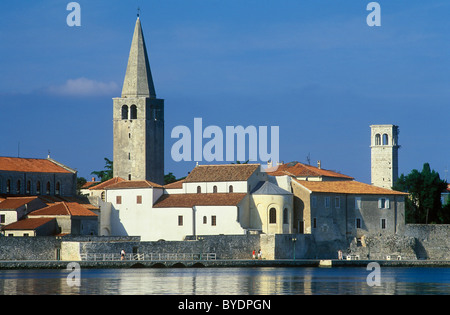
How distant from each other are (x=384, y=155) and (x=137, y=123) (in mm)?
29851

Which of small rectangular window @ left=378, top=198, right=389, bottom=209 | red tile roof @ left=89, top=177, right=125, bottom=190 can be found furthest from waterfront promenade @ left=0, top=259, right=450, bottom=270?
red tile roof @ left=89, top=177, right=125, bottom=190

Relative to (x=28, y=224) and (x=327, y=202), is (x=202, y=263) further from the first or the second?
(x=28, y=224)

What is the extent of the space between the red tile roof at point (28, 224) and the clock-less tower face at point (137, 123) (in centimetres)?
1850

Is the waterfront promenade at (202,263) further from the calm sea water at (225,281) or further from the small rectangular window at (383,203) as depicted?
the small rectangular window at (383,203)

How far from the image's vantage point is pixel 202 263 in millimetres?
68938

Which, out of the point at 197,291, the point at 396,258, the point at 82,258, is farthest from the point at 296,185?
the point at 197,291

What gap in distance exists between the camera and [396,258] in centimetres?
7612

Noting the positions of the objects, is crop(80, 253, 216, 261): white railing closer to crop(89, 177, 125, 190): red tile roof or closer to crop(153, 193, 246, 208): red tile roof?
crop(153, 193, 246, 208): red tile roof

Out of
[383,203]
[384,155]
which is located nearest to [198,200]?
[383,203]

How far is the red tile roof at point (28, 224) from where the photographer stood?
70.4 metres

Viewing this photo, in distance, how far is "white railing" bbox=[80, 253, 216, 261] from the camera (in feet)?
221

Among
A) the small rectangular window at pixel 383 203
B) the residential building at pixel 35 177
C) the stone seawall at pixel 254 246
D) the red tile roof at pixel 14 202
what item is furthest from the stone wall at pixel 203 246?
the residential building at pixel 35 177

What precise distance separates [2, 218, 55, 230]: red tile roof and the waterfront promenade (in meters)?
5.25
